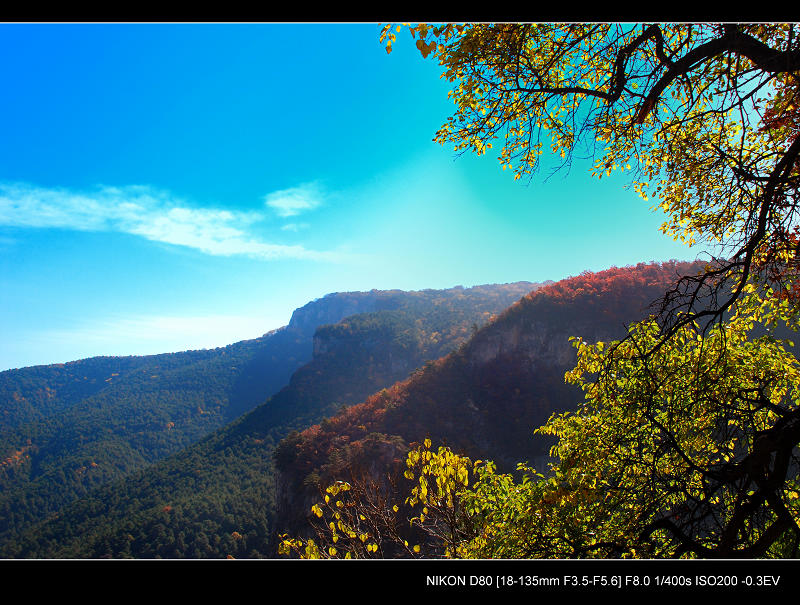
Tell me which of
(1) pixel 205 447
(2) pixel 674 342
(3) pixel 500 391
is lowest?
(1) pixel 205 447

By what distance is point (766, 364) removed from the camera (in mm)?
4004

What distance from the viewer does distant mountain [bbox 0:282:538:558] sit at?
2249 inches

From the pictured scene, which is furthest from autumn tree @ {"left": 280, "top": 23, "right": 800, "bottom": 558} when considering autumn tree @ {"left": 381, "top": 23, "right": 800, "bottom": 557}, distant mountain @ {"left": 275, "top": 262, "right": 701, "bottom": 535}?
distant mountain @ {"left": 275, "top": 262, "right": 701, "bottom": 535}

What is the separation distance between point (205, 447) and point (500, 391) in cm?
7144

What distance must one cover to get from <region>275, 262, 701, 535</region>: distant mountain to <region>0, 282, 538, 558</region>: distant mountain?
29.4ft

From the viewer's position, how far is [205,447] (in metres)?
85.2

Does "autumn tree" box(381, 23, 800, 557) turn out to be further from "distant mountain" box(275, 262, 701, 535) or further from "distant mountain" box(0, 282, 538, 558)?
"distant mountain" box(0, 282, 538, 558)

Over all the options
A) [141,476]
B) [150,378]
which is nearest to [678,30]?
[141,476]

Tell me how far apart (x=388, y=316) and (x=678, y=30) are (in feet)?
390

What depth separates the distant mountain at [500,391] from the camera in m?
44.9

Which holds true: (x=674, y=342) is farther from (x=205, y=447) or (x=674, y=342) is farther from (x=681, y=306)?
(x=205, y=447)

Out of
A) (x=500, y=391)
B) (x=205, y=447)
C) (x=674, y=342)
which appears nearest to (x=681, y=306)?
(x=674, y=342)
